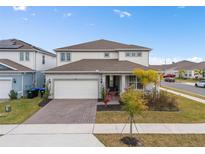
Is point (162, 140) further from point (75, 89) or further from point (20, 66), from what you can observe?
point (20, 66)

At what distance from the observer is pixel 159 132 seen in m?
8.66

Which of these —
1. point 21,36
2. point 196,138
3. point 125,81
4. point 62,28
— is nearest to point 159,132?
point 196,138

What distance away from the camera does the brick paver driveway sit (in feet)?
34.8

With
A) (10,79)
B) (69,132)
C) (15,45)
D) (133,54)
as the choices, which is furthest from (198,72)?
(69,132)

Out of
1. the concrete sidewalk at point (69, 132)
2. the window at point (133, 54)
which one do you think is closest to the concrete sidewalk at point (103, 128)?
the concrete sidewalk at point (69, 132)

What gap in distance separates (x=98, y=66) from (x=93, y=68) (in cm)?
82

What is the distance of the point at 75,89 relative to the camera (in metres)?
17.8

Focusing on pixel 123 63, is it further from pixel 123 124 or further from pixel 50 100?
pixel 123 124

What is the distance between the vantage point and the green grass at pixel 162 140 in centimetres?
732

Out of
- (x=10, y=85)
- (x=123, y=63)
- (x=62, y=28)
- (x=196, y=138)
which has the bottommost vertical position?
(x=196, y=138)

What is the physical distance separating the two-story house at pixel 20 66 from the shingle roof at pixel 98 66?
3.84 m

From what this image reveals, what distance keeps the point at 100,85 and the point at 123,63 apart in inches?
163

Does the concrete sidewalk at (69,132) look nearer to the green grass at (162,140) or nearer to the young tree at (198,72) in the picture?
the green grass at (162,140)

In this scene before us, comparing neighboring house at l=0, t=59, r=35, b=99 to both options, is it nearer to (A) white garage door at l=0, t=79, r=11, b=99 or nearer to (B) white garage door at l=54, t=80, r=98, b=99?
(A) white garage door at l=0, t=79, r=11, b=99
